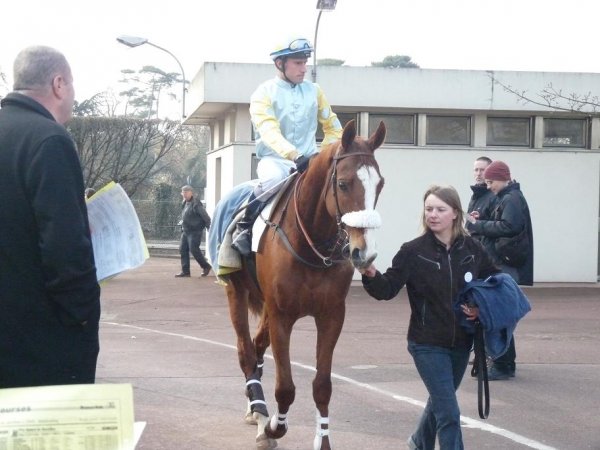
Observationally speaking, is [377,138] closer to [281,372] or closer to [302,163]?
[302,163]

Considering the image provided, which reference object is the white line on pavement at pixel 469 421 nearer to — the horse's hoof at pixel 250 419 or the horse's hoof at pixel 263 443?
the horse's hoof at pixel 250 419

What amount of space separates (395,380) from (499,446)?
112 inches

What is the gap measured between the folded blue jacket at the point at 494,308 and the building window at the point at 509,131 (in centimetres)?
1621

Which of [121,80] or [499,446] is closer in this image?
[499,446]

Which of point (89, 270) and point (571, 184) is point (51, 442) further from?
point (571, 184)

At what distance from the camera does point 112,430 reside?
3129 millimetres

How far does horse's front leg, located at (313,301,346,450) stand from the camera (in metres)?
6.76

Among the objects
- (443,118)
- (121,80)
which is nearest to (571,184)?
(443,118)

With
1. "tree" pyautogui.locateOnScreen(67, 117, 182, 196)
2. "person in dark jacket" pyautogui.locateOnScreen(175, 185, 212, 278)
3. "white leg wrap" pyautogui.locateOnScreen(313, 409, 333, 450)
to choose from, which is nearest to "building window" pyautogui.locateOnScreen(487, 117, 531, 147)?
"person in dark jacket" pyautogui.locateOnScreen(175, 185, 212, 278)

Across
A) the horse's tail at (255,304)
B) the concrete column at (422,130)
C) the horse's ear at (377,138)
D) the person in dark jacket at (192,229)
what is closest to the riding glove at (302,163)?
the horse's ear at (377,138)

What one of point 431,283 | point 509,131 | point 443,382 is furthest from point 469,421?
point 509,131

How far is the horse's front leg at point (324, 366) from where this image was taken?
6762mm

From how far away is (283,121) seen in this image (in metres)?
7.76

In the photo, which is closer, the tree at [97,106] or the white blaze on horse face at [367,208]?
the white blaze on horse face at [367,208]
